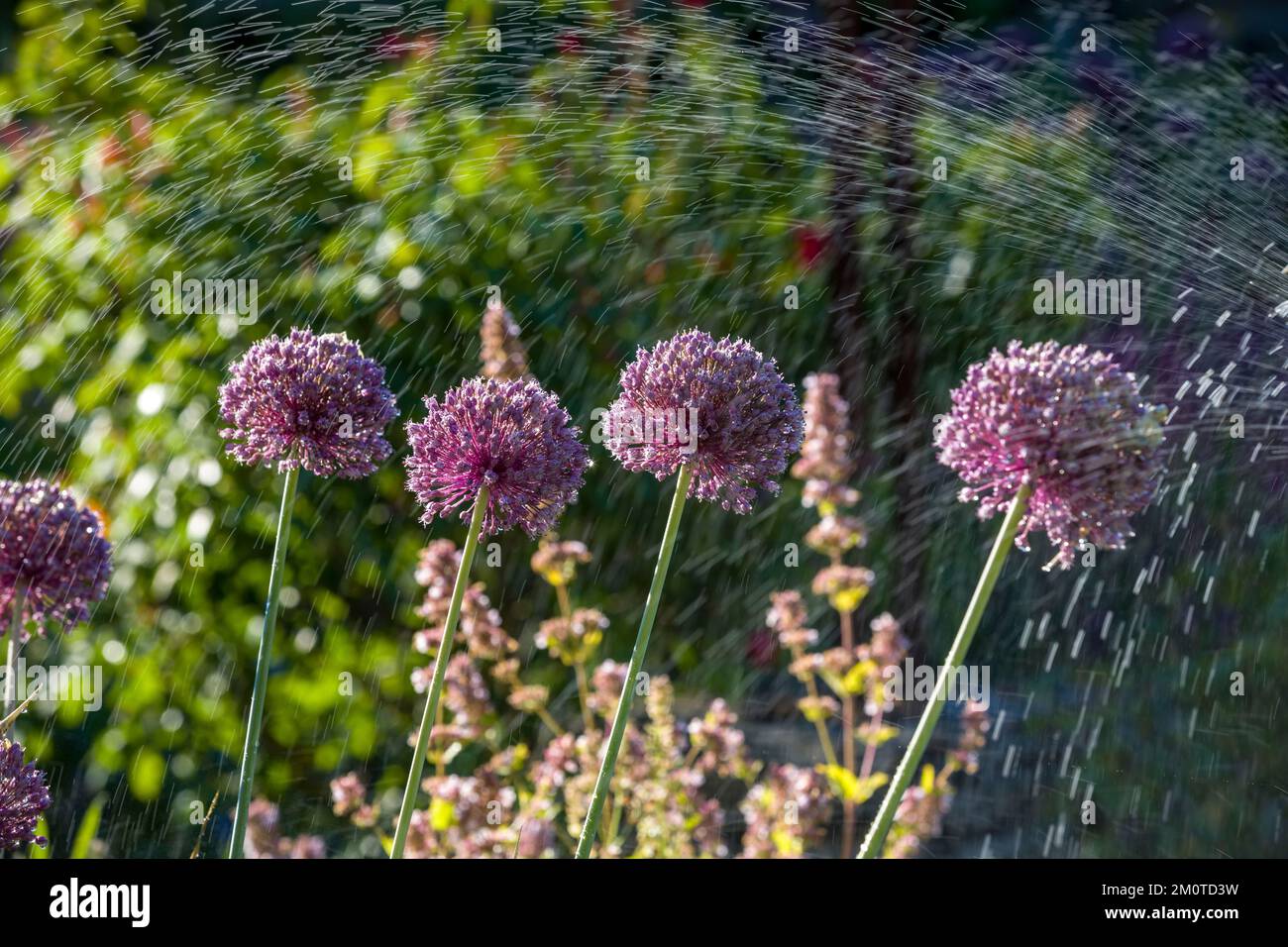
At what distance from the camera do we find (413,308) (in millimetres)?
3375

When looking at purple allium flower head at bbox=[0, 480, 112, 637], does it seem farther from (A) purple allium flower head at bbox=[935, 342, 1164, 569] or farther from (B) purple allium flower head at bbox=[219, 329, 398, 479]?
(A) purple allium flower head at bbox=[935, 342, 1164, 569]

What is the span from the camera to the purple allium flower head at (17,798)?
5.10 ft

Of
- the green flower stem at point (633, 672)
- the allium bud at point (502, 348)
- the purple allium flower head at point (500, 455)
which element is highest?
the purple allium flower head at point (500, 455)

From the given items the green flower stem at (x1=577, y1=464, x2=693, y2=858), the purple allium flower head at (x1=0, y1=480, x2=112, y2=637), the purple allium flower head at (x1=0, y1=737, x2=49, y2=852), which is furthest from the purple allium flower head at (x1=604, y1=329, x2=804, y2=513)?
the purple allium flower head at (x1=0, y1=737, x2=49, y2=852)

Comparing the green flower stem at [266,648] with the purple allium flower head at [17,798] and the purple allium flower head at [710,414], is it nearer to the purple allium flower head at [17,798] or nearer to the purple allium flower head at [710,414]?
the purple allium flower head at [17,798]

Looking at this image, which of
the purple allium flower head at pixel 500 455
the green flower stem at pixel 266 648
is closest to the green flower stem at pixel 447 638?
the purple allium flower head at pixel 500 455

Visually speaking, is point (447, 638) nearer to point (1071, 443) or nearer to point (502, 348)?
point (1071, 443)

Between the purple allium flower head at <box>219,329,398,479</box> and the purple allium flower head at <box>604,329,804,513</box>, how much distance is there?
1.07 ft

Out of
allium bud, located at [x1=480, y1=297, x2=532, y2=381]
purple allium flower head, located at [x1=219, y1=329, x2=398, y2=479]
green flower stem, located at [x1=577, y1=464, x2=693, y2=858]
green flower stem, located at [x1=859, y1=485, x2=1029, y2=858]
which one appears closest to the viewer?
green flower stem, located at [x1=859, y1=485, x2=1029, y2=858]

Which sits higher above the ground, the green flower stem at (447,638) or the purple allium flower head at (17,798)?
the green flower stem at (447,638)

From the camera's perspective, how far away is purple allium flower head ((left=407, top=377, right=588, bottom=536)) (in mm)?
1578

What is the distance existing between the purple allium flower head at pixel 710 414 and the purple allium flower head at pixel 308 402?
0.33 m

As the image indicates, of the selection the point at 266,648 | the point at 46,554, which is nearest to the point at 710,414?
the point at 266,648
